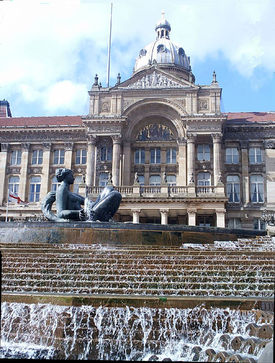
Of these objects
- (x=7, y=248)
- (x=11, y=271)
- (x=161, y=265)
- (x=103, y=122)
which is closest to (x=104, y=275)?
(x=161, y=265)

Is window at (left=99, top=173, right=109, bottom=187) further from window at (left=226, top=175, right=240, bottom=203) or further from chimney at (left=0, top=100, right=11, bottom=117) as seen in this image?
chimney at (left=0, top=100, right=11, bottom=117)

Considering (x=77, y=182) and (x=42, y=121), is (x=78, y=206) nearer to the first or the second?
(x=77, y=182)

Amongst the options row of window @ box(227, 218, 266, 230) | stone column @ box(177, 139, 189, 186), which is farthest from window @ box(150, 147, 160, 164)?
row of window @ box(227, 218, 266, 230)

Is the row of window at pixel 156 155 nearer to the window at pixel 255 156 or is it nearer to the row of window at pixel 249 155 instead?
the row of window at pixel 249 155

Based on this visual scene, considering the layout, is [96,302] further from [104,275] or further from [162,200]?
[162,200]

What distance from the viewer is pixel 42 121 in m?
51.4

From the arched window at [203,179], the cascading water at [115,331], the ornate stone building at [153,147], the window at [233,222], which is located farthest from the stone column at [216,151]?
the cascading water at [115,331]

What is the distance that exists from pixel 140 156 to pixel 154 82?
26.5 ft

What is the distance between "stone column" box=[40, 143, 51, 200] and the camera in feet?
157

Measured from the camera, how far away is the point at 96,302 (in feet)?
29.6

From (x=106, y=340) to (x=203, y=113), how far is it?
37.9 metres

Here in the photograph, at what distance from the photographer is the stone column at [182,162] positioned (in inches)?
1761

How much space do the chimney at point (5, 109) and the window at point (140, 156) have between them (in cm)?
2331

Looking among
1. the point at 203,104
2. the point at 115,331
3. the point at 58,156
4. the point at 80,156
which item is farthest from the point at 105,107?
the point at 115,331
